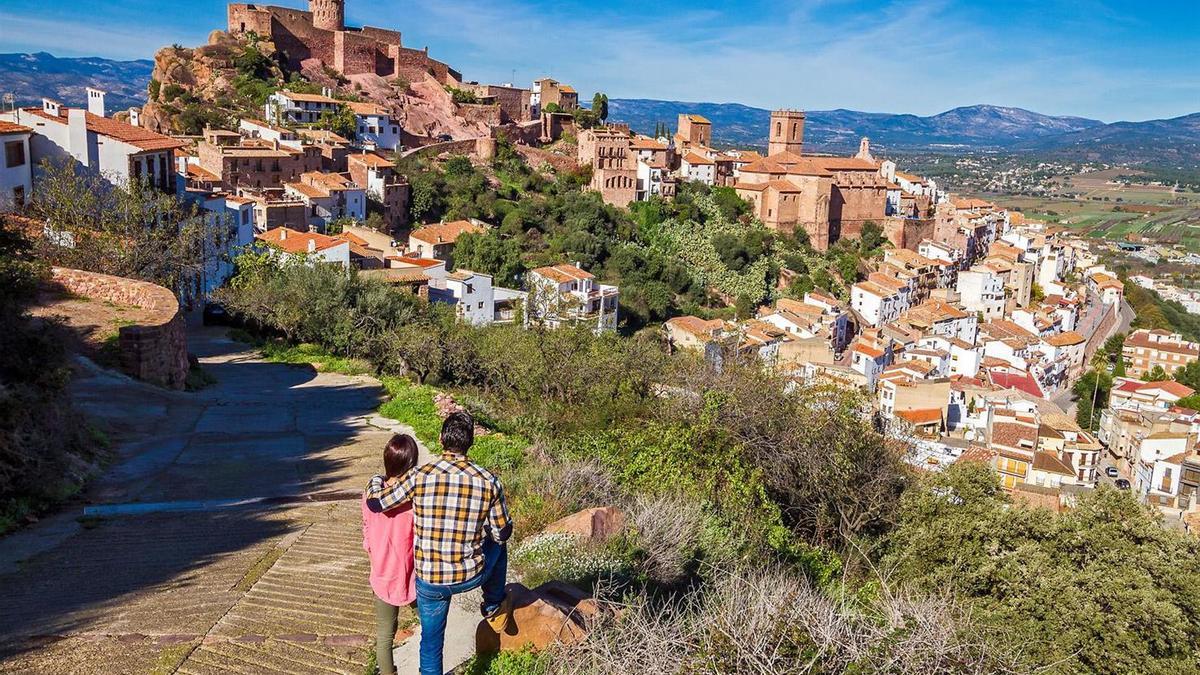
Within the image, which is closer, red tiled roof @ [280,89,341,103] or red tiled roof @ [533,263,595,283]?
red tiled roof @ [533,263,595,283]

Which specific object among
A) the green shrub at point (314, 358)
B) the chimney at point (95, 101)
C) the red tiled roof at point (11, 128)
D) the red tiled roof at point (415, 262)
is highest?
the chimney at point (95, 101)

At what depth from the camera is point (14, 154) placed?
19484mm

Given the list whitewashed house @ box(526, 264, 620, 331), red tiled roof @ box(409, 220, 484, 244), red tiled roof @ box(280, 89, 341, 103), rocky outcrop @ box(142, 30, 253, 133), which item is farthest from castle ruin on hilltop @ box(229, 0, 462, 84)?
whitewashed house @ box(526, 264, 620, 331)

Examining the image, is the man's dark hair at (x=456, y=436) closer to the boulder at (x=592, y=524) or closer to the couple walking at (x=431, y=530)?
the couple walking at (x=431, y=530)

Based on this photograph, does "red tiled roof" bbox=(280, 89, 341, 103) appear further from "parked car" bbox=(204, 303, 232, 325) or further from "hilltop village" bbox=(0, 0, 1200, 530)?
"parked car" bbox=(204, 303, 232, 325)

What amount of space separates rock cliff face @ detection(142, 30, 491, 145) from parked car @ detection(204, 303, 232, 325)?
26.4 meters

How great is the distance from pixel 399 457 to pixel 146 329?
951 cm

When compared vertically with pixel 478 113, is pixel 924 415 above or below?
below

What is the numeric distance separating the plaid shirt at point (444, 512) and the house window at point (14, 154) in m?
19.7

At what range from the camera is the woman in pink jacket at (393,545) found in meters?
4.04

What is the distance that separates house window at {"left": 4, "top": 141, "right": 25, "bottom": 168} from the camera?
62.7 feet

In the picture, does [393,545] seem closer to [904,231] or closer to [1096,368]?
[1096,368]

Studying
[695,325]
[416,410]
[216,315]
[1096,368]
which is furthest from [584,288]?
[1096,368]


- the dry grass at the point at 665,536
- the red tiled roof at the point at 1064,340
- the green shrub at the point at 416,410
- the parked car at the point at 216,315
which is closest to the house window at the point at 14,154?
the parked car at the point at 216,315
